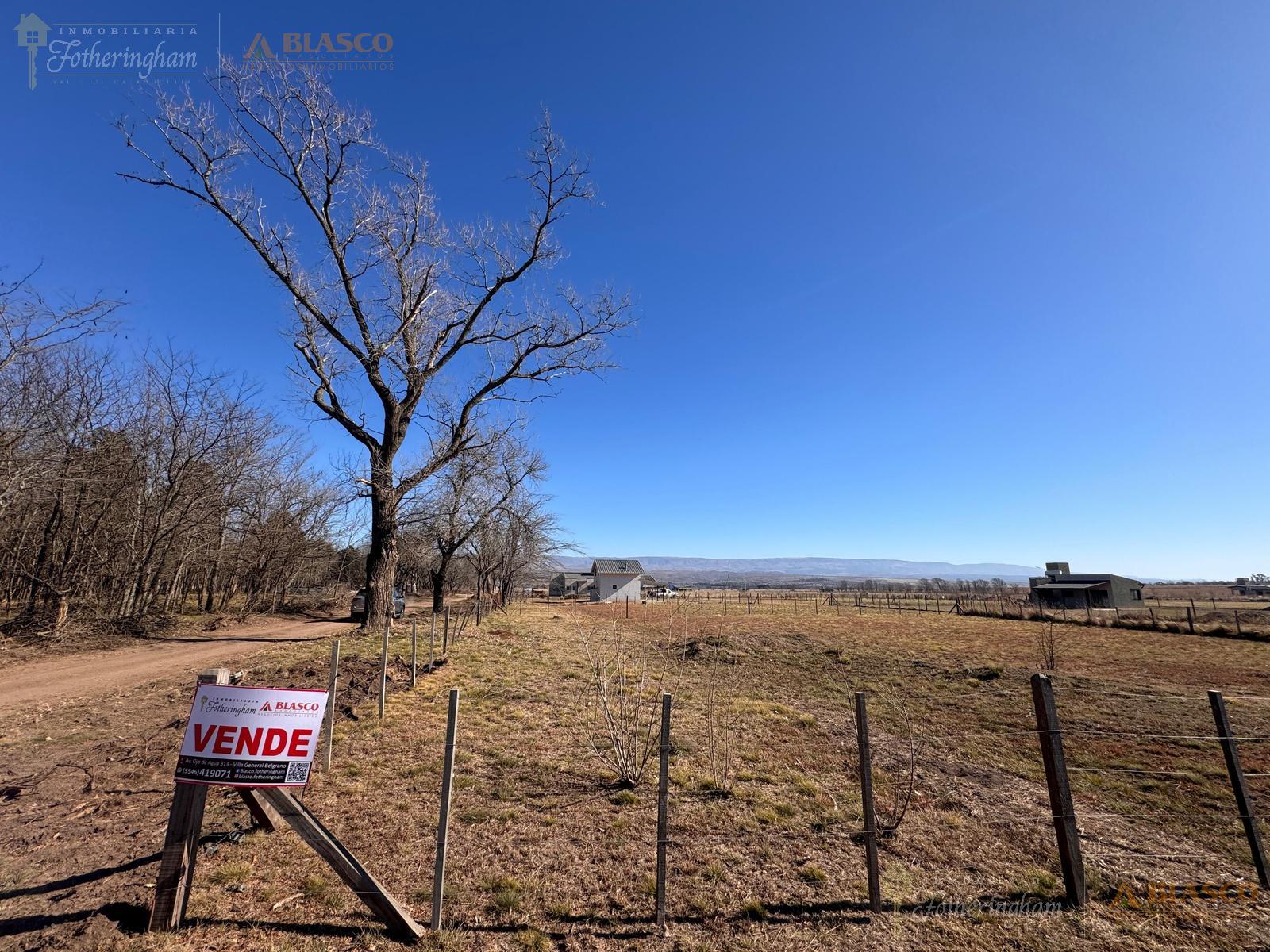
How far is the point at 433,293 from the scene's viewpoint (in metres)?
15.9

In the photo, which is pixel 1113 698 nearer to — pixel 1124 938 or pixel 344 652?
pixel 1124 938

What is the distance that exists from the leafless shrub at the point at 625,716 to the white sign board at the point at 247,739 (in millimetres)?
3467

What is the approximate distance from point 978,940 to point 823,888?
104 cm

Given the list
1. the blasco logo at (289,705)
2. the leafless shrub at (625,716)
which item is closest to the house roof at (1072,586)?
the leafless shrub at (625,716)

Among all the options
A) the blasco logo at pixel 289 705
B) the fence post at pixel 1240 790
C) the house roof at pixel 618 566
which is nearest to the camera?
the blasco logo at pixel 289 705

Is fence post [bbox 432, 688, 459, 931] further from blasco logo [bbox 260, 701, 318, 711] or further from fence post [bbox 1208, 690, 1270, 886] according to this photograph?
fence post [bbox 1208, 690, 1270, 886]

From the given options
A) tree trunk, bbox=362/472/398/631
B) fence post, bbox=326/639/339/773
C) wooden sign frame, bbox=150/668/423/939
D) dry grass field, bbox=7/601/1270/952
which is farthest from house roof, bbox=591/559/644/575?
wooden sign frame, bbox=150/668/423/939

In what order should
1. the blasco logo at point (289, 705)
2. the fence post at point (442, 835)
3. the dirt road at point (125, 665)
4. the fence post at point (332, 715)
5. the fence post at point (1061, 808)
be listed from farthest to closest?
the dirt road at point (125, 665), the fence post at point (332, 715), the fence post at point (1061, 808), the fence post at point (442, 835), the blasco logo at point (289, 705)

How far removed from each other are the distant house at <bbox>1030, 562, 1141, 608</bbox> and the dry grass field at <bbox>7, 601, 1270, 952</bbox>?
51708mm

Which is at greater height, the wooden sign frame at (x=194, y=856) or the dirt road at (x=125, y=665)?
the wooden sign frame at (x=194, y=856)

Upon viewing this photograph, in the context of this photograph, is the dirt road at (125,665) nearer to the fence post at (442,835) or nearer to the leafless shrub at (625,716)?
the leafless shrub at (625,716)

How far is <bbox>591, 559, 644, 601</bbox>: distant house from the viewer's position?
224ft

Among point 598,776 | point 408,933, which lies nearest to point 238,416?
point 598,776

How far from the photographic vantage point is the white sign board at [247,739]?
10.1 ft
